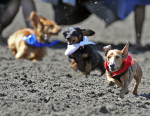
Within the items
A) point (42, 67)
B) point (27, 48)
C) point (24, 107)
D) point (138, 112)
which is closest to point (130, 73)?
point (138, 112)

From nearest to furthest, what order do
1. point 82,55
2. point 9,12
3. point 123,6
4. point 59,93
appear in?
point 59,93 < point 82,55 < point 123,6 < point 9,12

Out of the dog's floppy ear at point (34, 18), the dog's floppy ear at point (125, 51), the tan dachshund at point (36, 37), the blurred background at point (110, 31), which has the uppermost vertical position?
the dog's floppy ear at point (125, 51)

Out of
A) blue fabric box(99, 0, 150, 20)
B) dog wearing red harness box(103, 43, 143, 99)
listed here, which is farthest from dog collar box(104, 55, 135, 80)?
blue fabric box(99, 0, 150, 20)

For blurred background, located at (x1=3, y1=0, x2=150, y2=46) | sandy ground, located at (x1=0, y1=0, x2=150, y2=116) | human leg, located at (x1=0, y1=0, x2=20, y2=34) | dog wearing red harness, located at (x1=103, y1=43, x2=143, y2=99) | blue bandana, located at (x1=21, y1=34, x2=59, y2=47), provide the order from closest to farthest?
sandy ground, located at (x1=0, y1=0, x2=150, y2=116) → dog wearing red harness, located at (x1=103, y1=43, x2=143, y2=99) → blue bandana, located at (x1=21, y1=34, x2=59, y2=47) → human leg, located at (x1=0, y1=0, x2=20, y2=34) → blurred background, located at (x1=3, y1=0, x2=150, y2=46)

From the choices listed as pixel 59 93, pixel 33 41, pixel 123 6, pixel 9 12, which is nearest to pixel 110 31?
pixel 123 6

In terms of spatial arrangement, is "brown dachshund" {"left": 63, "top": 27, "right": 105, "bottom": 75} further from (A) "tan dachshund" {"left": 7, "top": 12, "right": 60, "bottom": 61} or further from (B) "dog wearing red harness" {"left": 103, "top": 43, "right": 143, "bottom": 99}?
(A) "tan dachshund" {"left": 7, "top": 12, "right": 60, "bottom": 61}

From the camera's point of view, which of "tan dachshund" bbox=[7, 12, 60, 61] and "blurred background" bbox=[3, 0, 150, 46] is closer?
"tan dachshund" bbox=[7, 12, 60, 61]

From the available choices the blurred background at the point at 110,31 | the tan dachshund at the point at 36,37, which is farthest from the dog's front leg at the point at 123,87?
the blurred background at the point at 110,31

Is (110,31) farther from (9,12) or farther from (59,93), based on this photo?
(59,93)

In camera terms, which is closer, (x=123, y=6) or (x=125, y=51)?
(x=125, y=51)

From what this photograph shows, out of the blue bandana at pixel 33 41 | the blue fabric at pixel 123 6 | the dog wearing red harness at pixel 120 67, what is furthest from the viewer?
the blue fabric at pixel 123 6

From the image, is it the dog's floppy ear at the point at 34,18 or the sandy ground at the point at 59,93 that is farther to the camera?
the dog's floppy ear at the point at 34,18

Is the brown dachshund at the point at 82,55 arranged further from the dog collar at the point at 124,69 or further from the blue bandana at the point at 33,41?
the blue bandana at the point at 33,41

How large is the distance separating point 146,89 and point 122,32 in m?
6.94
